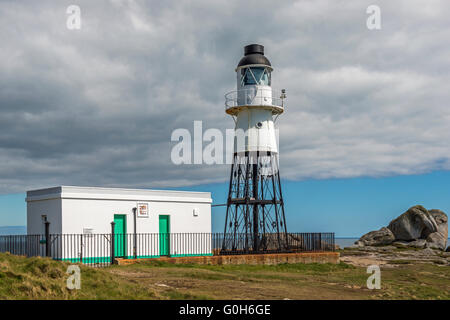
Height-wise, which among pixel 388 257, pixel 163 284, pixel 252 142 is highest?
pixel 252 142

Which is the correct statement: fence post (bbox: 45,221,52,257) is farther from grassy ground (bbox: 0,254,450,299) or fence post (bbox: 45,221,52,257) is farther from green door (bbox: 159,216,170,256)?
green door (bbox: 159,216,170,256)

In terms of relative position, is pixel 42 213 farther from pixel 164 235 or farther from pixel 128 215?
pixel 164 235

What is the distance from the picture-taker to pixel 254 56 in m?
29.3

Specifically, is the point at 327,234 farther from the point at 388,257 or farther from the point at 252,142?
the point at 388,257

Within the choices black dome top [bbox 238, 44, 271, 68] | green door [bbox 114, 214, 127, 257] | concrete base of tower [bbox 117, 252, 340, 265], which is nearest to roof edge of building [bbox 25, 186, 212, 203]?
green door [bbox 114, 214, 127, 257]

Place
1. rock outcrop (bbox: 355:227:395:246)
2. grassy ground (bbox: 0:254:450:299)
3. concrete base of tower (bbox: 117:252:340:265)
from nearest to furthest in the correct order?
grassy ground (bbox: 0:254:450:299), concrete base of tower (bbox: 117:252:340:265), rock outcrop (bbox: 355:227:395:246)

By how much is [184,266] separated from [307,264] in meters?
7.68

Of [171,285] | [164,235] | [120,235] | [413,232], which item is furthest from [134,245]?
[413,232]

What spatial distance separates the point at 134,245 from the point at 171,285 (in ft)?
31.2

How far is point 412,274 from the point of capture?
25.8 metres

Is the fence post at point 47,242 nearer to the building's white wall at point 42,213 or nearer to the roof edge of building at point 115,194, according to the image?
the building's white wall at point 42,213

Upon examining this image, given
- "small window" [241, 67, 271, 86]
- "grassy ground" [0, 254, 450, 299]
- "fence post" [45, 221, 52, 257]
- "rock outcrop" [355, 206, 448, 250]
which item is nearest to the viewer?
"grassy ground" [0, 254, 450, 299]

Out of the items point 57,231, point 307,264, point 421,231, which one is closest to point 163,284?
point 57,231

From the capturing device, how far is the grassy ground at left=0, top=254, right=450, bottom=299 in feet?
45.1
